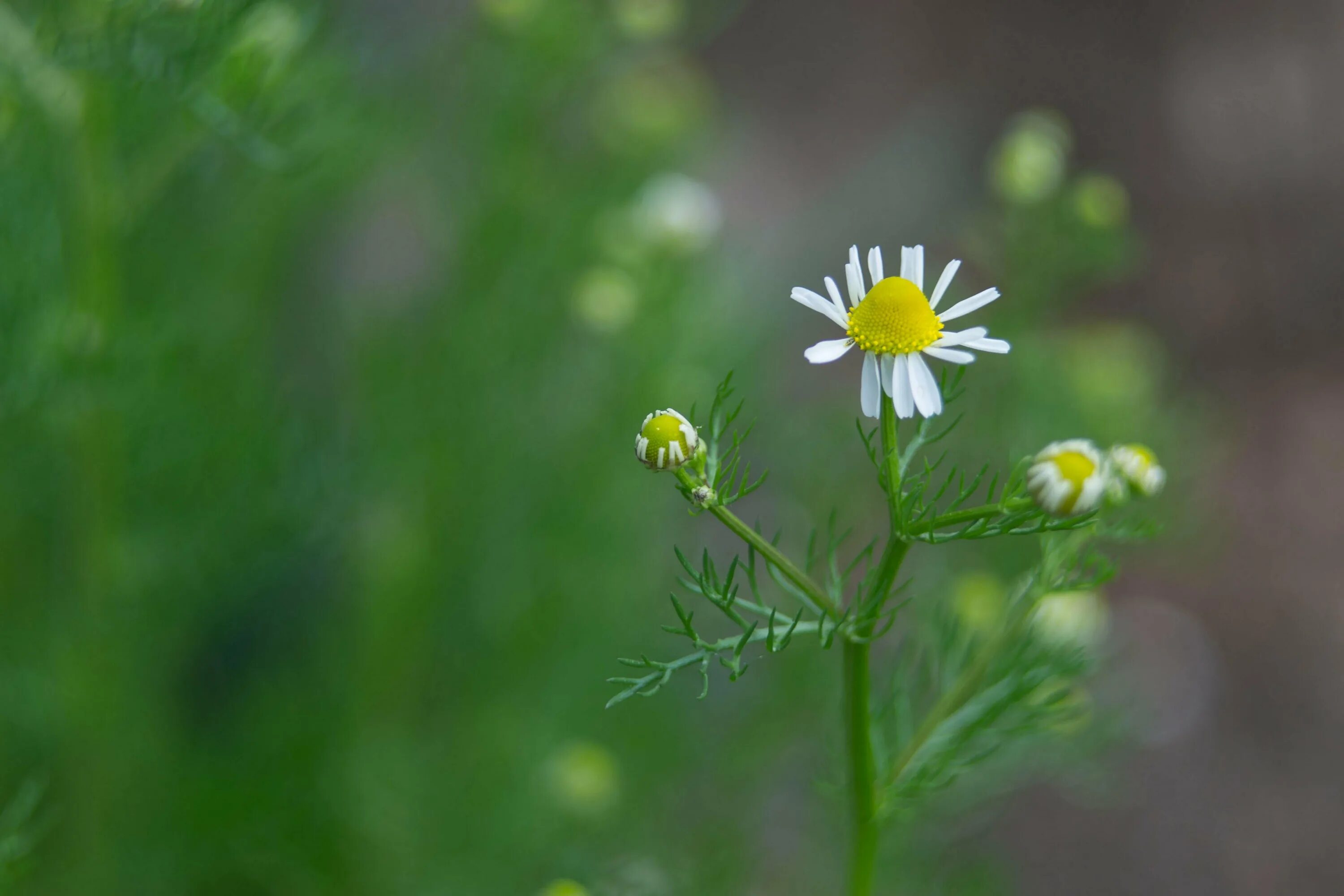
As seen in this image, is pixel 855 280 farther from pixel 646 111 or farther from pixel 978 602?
pixel 646 111

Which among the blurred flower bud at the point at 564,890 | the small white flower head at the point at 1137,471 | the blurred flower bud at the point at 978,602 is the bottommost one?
the blurred flower bud at the point at 564,890

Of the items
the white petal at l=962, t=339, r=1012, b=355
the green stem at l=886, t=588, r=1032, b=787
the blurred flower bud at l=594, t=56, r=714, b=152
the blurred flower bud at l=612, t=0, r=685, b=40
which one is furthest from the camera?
the blurred flower bud at l=594, t=56, r=714, b=152

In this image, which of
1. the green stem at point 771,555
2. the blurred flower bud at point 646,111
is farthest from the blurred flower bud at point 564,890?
the blurred flower bud at point 646,111

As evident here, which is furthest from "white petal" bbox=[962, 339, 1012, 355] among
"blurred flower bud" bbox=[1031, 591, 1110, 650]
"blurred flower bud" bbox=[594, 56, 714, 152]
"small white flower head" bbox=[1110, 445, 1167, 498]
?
"blurred flower bud" bbox=[594, 56, 714, 152]

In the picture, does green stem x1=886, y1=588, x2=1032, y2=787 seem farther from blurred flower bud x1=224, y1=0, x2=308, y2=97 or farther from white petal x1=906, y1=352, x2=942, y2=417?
blurred flower bud x1=224, y1=0, x2=308, y2=97

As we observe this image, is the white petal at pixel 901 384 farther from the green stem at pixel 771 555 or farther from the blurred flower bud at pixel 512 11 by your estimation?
the blurred flower bud at pixel 512 11

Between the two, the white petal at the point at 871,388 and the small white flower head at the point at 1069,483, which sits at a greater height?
the white petal at the point at 871,388

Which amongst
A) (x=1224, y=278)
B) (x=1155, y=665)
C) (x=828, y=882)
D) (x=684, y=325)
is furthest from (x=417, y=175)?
(x=1224, y=278)

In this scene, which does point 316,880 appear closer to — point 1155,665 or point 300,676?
point 300,676
